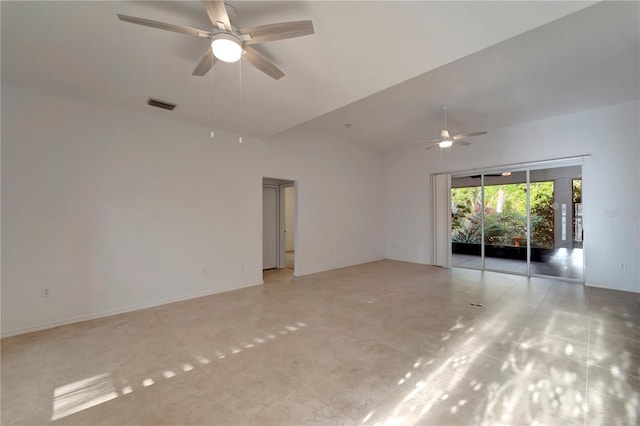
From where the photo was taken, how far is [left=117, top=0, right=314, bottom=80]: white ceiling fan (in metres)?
1.77

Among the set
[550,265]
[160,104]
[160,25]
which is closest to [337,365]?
[160,25]

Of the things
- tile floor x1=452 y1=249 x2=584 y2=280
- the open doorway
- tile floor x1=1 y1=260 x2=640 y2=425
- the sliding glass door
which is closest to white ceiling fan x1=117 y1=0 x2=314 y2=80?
tile floor x1=1 y1=260 x2=640 y2=425

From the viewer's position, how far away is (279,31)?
190 cm

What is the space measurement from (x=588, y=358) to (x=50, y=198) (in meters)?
6.38

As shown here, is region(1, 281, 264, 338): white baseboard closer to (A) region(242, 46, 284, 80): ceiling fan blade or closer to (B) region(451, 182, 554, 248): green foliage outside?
(A) region(242, 46, 284, 80): ceiling fan blade

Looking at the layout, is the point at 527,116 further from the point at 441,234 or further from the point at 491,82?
the point at 441,234

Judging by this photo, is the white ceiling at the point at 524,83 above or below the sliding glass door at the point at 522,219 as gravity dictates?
above

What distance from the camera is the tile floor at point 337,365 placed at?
6.26 feet

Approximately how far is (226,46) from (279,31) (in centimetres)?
46

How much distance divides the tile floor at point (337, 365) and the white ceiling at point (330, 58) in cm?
298

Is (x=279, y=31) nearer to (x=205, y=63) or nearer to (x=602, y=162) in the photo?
(x=205, y=63)

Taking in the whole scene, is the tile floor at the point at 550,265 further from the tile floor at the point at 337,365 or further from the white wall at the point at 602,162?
the tile floor at the point at 337,365

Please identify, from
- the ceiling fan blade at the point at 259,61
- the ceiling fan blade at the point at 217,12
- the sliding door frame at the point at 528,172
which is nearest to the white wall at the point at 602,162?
the sliding door frame at the point at 528,172

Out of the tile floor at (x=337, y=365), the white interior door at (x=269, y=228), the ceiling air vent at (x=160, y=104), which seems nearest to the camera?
the tile floor at (x=337, y=365)
